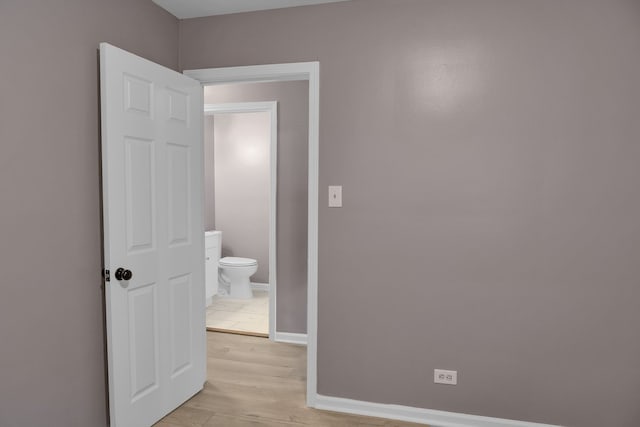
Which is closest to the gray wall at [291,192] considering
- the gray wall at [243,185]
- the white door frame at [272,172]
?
the white door frame at [272,172]

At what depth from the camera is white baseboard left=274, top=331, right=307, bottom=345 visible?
3672 mm

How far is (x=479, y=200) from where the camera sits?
2334 mm

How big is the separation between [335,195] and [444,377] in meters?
1.27

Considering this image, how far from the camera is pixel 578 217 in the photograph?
2.22 metres

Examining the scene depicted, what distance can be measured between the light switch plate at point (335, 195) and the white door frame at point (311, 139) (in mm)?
95

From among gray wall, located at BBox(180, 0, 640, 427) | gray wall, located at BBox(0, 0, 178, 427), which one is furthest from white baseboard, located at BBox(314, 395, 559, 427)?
gray wall, located at BBox(0, 0, 178, 427)

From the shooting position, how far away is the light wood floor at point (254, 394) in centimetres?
246

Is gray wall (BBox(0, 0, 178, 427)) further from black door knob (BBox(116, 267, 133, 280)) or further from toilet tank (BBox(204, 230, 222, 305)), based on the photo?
toilet tank (BBox(204, 230, 222, 305))

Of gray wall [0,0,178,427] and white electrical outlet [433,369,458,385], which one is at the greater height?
gray wall [0,0,178,427]

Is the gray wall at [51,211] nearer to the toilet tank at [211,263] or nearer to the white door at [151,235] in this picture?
the white door at [151,235]

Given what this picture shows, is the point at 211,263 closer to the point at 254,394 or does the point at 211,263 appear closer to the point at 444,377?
the point at 254,394

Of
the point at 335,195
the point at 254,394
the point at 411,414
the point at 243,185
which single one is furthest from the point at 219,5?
the point at 243,185

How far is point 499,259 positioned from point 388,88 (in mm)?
1178

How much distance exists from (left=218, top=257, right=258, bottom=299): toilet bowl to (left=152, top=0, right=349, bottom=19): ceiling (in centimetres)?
297
